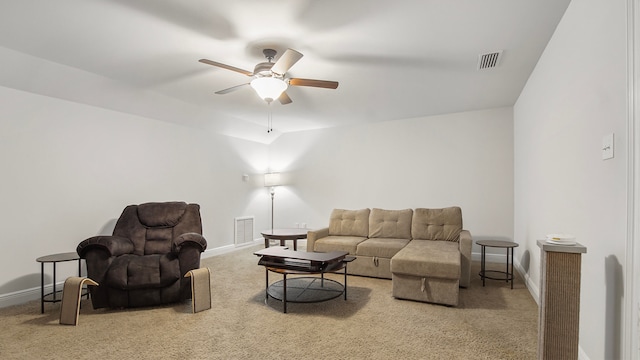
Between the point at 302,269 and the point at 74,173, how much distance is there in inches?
117

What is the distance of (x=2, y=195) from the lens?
3.29 metres

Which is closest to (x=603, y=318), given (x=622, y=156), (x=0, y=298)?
(x=622, y=156)

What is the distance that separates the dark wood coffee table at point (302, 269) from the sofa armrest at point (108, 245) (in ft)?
4.44

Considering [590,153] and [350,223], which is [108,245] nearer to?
[350,223]

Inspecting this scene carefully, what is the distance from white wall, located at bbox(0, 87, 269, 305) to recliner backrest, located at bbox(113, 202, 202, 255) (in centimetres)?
70

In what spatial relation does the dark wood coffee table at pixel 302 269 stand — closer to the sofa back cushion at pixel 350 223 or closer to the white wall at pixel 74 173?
the sofa back cushion at pixel 350 223

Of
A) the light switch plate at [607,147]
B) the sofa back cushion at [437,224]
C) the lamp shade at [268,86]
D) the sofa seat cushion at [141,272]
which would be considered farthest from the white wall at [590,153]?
the sofa seat cushion at [141,272]

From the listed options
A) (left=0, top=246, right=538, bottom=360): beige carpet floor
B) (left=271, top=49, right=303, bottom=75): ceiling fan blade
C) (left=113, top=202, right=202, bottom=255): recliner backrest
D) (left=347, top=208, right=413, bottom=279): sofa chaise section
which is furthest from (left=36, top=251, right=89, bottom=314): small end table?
(left=347, top=208, right=413, bottom=279): sofa chaise section

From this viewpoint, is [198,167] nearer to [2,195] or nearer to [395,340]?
[2,195]

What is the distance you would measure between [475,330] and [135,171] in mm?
4469

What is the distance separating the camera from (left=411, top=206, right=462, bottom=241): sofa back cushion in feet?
15.0

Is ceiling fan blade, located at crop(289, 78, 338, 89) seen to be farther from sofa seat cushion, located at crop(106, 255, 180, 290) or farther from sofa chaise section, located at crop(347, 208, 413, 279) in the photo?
sofa chaise section, located at crop(347, 208, 413, 279)

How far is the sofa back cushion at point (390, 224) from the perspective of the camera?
15.9 ft

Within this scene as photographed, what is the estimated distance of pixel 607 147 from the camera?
5.59 feet
